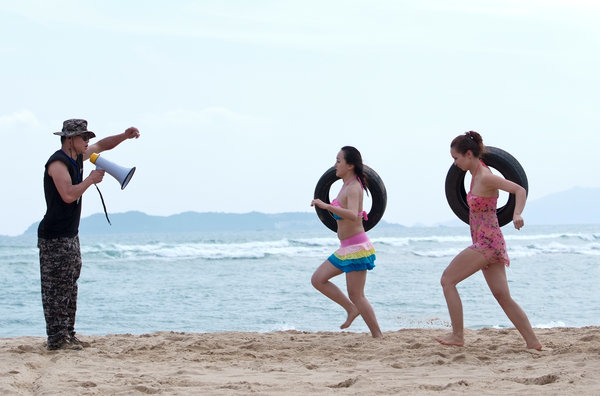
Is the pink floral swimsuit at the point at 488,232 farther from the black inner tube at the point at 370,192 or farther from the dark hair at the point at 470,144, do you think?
the black inner tube at the point at 370,192

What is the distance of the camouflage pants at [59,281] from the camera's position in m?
6.01

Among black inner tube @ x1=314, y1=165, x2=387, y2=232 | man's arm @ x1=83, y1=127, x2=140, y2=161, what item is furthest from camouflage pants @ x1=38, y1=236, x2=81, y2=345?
black inner tube @ x1=314, y1=165, x2=387, y2=232

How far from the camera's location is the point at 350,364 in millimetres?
5367

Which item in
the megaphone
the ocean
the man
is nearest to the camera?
the megaphone

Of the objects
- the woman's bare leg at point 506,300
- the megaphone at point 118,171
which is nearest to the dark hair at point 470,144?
the woman's bare leg at point 506,300

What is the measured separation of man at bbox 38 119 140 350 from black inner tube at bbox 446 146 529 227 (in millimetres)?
3293

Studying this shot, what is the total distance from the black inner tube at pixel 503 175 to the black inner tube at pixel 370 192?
643 mm

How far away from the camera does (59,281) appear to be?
19.9ft

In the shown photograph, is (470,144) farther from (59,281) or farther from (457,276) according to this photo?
(59,281)

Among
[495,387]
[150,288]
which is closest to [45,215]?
[495,387]

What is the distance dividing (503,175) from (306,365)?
2.66 m

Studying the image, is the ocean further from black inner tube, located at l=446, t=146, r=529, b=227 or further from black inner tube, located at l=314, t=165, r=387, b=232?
black inner tube, located at l=446, t=146, r=529, b=227

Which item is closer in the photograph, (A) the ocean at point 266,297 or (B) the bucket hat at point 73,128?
(B) the bucket hat at point 73,128

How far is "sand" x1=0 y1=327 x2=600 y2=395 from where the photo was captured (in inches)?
175
